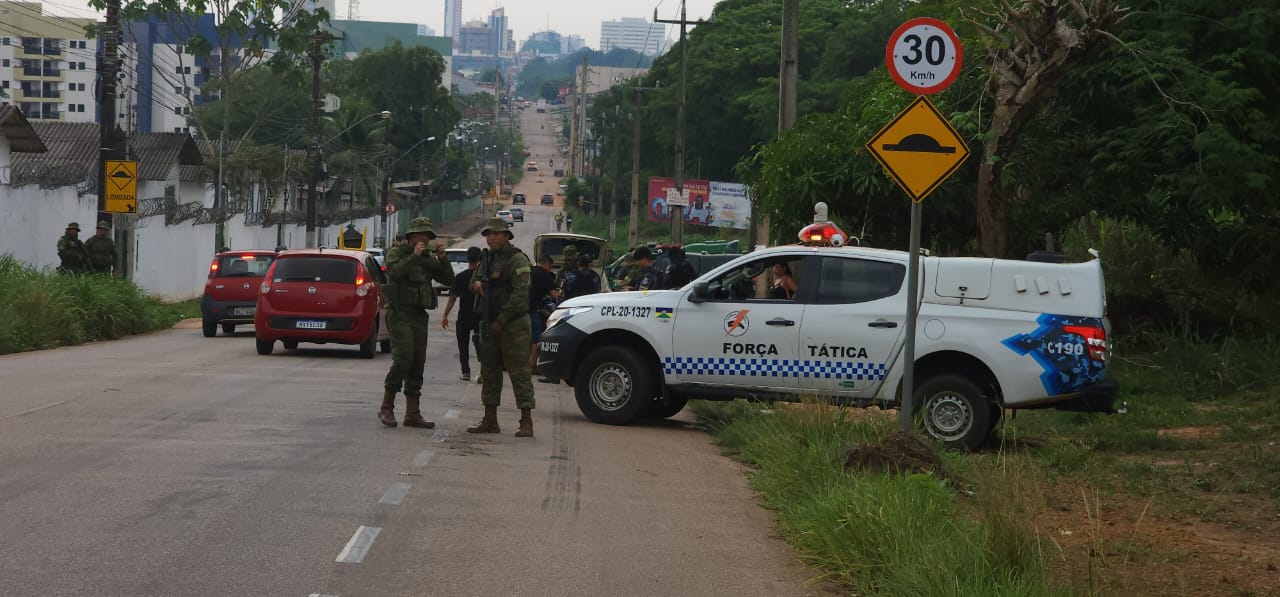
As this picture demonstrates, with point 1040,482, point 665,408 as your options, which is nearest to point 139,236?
point 665,408

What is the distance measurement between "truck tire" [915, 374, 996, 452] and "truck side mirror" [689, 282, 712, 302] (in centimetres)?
227

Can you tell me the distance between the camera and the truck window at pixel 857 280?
13641mm

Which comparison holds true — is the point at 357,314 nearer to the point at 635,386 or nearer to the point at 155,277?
the point at 635,386

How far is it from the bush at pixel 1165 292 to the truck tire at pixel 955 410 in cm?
771

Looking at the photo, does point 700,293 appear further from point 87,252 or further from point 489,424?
point 87,252

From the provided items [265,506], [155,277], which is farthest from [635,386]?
[155,277]

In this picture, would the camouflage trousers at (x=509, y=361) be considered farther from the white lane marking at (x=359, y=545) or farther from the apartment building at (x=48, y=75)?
the apartment building at (x=48, y=75)

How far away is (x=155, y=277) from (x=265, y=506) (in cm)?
3624

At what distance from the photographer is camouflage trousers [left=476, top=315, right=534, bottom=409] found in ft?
42.8

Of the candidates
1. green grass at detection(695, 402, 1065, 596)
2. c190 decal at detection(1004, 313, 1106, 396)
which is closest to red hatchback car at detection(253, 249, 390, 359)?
c190 decal at detection(1004, 313, 1106, 396)

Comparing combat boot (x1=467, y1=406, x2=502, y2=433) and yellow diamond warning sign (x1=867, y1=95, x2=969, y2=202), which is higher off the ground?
yellow diamond warning sign (x1=867, y1=95, x2=969, y2=202)

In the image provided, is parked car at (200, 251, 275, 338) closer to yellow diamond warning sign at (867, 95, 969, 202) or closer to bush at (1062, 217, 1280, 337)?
bush at (1062, 217, 1280, 337)

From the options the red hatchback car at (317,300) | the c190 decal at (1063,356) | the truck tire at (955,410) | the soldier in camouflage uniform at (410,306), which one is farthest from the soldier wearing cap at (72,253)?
the c190 decal at (1063,356)

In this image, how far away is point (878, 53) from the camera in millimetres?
68188
